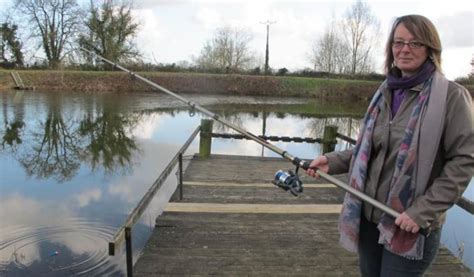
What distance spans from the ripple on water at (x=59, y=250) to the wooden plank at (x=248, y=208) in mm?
987

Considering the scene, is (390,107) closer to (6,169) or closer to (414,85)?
(414,85)

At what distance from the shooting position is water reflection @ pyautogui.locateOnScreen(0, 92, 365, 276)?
17.6ft

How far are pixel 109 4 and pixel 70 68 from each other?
7.12 m

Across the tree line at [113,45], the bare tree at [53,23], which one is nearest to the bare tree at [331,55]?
the tree line at [113,45]

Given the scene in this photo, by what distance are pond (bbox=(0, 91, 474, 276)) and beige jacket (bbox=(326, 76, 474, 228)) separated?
3270 mm

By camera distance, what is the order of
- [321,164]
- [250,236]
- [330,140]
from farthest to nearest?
[330,140], [250,236], [321,164]

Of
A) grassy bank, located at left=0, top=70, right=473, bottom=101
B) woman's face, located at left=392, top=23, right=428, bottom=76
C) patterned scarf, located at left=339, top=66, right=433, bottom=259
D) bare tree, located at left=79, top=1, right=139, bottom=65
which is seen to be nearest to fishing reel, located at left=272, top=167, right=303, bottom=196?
patterned scarf, located at left=339, top=66, right=433, bottom=259

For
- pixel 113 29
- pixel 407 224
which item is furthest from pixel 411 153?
pixel 113 29

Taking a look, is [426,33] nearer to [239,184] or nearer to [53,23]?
[239,184]

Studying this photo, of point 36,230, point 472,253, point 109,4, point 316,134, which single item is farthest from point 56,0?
point 472,253

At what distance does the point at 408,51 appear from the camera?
1979 millimetres

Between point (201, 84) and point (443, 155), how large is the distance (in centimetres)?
3327

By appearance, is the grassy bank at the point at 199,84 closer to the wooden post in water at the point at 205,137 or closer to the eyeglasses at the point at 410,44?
the wooden post in water at the point at 205,137

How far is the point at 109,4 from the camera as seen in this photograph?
3894cm
